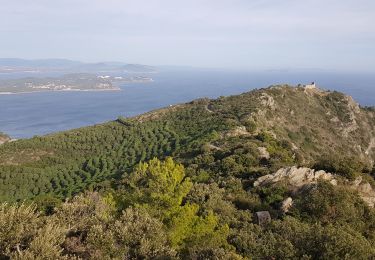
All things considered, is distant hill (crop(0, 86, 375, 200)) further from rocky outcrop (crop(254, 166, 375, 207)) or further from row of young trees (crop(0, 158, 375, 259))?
row of young trees (crop(0, 158, 375, 259))

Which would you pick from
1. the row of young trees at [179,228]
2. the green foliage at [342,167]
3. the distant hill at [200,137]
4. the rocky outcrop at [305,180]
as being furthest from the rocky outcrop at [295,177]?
the distant hill at [200,137]

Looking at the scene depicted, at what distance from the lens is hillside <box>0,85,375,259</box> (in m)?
18.7

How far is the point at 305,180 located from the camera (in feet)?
116

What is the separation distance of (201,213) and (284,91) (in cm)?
8042

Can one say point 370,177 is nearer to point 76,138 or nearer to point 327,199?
point 327,199

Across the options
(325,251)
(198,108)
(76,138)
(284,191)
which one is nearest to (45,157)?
(76,138)

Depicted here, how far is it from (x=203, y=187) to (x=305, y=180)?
990cm

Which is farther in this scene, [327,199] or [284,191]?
[284,191]

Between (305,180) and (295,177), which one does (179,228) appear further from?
(305,180)

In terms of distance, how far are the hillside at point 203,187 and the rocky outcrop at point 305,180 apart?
0.35ft

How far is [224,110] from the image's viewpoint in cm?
9150

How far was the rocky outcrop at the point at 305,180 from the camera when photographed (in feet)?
114

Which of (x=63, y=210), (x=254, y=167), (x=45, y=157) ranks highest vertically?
(x=63, y=210)

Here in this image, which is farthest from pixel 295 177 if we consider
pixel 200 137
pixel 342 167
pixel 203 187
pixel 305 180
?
pixel 200 137
